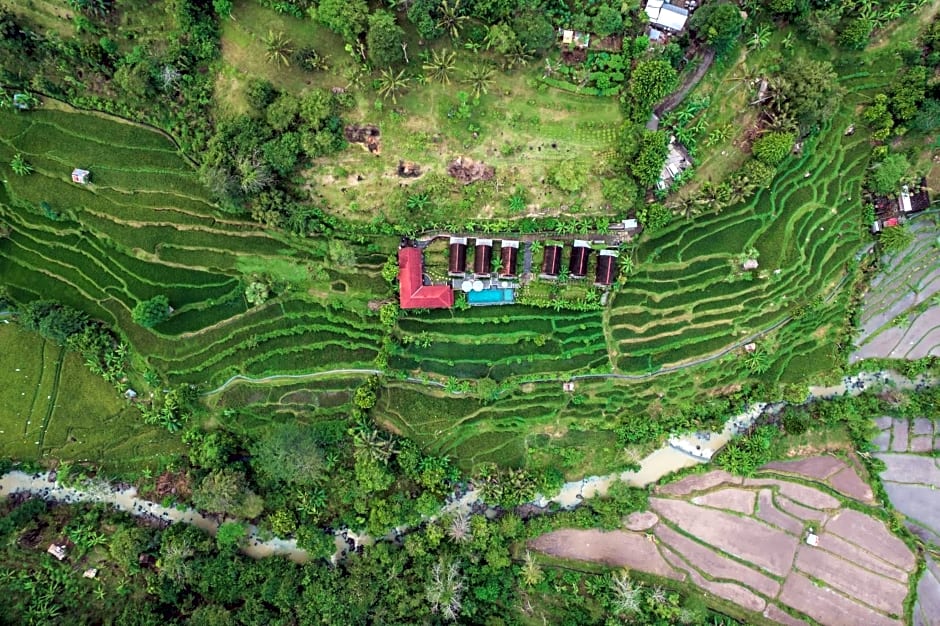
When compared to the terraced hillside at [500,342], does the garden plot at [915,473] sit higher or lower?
lower

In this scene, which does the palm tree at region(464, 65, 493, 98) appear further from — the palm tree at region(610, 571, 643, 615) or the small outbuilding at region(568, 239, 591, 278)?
the palm tree at region(610, 571, 643, 615)

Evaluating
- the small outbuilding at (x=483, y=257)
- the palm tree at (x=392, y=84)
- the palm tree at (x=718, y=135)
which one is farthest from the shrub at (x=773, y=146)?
the palm tree at (x=392, y=84)

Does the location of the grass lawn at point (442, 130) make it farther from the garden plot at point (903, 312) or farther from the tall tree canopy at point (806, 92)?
the garden plot at point (903, 312)

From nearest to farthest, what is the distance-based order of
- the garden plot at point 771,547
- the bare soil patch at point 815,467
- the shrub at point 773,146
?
the shrub at point 773,146 < the garden plot at point 771,547 < the bare soil patch at point 815,467

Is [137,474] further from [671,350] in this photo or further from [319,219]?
[671,350]

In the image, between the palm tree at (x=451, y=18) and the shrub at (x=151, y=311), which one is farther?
the shrub at (x=151, y=311)

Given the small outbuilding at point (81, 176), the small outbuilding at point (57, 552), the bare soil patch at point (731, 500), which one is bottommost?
the small outbuilding at point (57, 552)

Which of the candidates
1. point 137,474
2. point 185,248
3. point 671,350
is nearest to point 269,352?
point 185,248

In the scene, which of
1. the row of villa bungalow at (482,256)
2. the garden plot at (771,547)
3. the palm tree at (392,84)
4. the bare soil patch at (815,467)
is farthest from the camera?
the bare soil patch at (815,467)
